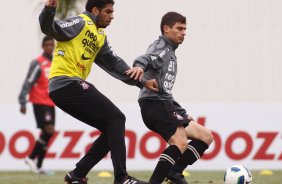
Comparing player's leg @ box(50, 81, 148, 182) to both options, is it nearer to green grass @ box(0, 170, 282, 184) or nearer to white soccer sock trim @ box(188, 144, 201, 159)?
white soccer sock trim @ box(188, 144, 201, 159)

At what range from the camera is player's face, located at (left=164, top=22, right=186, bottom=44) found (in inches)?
394

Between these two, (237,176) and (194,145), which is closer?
(237,176)

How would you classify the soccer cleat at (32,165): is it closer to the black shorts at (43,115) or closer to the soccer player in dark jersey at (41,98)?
the soccer player in dark jersey at (41,98)

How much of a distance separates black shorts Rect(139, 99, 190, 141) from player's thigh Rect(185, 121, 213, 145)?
0.11 m

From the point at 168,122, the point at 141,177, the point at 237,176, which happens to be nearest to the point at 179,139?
the point at 168,122

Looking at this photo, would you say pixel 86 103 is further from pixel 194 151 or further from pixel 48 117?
pixel 48 117

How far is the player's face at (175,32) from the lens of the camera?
10016 millimetres

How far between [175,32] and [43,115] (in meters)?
4.97

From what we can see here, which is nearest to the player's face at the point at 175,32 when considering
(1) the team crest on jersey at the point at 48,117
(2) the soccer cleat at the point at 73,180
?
(2) the soccer cleat at the point at 73,180

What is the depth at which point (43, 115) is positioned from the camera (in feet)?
47.6

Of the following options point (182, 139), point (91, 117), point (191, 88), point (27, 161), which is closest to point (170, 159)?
point (182, 139)

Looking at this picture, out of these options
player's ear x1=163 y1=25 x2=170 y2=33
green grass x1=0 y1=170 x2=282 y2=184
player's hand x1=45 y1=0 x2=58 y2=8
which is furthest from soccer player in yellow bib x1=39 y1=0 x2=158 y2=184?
green grass x1=0 y1=170 x2=282 y2=184

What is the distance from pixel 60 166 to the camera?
16062 millimetres

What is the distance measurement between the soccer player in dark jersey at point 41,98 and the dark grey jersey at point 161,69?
15.9 ft
